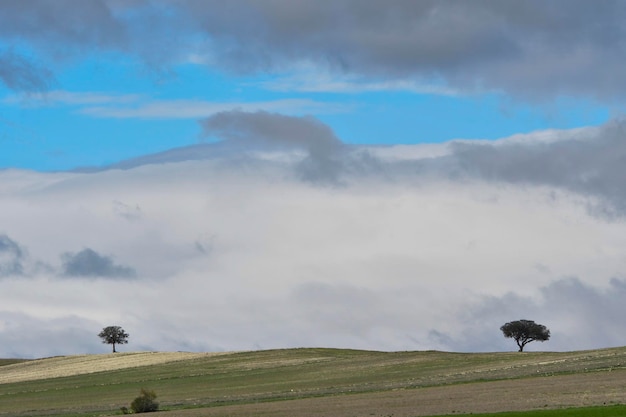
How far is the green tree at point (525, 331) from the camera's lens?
148m

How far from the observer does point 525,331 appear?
485 feet

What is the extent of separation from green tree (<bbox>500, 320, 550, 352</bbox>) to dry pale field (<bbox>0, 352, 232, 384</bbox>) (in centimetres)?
4119

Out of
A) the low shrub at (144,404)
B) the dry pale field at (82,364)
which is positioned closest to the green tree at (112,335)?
the dry pale field at (82,364)

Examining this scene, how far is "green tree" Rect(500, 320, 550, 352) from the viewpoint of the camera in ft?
484

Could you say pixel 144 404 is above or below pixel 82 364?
below

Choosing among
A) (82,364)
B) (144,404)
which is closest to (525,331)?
(82,364)

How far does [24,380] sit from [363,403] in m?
68.2

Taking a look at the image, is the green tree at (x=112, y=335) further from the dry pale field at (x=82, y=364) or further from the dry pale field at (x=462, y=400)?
the dry pale field at (x=462, y=400)

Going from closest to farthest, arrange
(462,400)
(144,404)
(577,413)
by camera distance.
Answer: (577,413) < (462,400) < (144,404)

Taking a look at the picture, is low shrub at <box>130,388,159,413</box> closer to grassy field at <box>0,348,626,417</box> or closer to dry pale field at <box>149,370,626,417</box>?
grassy field at <box>0,348,626,417</box>

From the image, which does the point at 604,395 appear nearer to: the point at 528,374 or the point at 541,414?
the point at 541,414

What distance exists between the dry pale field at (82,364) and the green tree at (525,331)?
41.2 meters

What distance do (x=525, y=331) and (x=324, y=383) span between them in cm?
6360

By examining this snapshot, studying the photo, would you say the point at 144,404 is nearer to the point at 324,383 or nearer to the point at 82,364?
the point at 324,383
